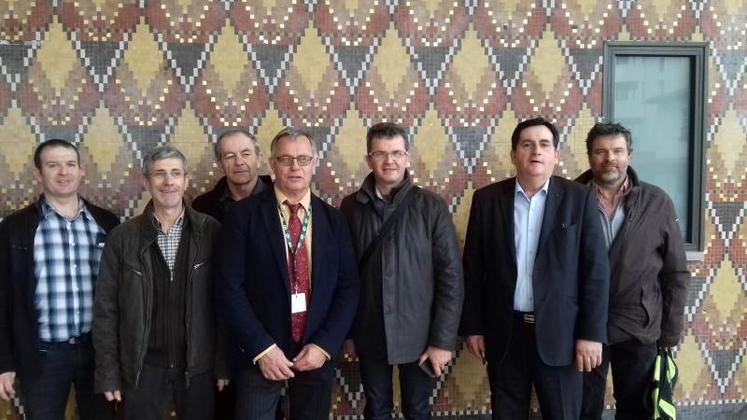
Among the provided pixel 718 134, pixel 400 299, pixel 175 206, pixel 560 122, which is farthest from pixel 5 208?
pixel 718 134

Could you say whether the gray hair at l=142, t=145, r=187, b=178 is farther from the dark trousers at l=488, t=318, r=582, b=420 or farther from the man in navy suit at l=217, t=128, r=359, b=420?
the dark trousers at l=488, t=318, r=582, b=420

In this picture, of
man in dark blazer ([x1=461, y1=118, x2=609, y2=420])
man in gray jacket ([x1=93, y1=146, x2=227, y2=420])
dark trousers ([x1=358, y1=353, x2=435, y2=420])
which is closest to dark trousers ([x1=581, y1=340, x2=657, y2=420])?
man in dark blazer ([x1=461, y1=118, x2=609, y2=420])

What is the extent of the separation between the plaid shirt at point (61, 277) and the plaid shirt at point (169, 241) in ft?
1.64

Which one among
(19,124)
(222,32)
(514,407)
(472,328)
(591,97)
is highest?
(222,32)

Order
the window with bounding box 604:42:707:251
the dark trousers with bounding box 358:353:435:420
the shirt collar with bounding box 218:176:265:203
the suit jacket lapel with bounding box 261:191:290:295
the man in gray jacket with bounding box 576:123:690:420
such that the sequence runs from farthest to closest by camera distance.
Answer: the window with bounding box 604:42:707:251, the shirt collar with bounding box 218:176:265:203, the man in gray jacket with bounding box 576:123:690:420, the dark trousers with bounding box 358:353:435:420, the suit jacket lapel with bounding box 261:191:290:295

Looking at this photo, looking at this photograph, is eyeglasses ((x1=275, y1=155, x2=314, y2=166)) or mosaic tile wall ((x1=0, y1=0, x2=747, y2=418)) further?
mosaic tile wall ((x1=0, y1=0, x2=747, y2=418))

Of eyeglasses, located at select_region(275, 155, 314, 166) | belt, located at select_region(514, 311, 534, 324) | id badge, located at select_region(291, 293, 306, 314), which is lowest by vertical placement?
belt, located at select_region(514, 311, 534, 324)

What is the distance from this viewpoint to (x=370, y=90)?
12.4ft

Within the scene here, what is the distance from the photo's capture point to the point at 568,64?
3.90 meters

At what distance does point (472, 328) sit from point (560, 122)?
1731 millimetres

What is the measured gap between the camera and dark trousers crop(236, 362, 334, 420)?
261 centimetres

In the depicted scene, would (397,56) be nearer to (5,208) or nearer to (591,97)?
Result: (591,97)

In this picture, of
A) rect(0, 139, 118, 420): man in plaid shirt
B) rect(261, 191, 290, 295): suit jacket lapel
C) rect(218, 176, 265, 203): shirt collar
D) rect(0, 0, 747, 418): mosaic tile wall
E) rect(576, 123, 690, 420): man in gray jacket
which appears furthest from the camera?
rect(0, 0, 747, 418): mosaic tile wall

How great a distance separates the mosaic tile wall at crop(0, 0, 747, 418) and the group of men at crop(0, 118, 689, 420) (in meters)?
0.82
